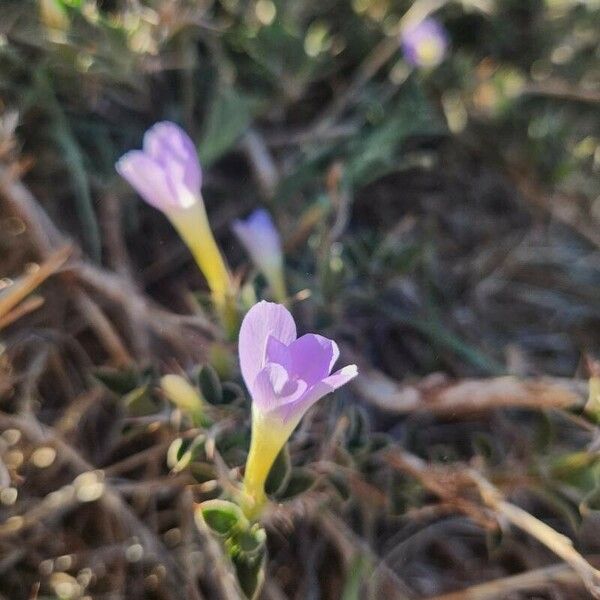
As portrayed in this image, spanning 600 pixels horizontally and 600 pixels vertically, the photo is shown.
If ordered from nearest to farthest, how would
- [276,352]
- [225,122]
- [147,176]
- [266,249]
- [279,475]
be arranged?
[276,352], [279,475], [147,176], [266,249], [225,122]

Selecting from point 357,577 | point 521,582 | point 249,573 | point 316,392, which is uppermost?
point 316,392

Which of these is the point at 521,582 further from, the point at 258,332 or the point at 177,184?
the point at 177,184

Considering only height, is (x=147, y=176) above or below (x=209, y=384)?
above

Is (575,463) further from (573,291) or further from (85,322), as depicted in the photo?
(85,322)

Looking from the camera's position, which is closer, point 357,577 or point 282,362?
point 282,362

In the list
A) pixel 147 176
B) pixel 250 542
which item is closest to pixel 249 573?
pixel 250 542


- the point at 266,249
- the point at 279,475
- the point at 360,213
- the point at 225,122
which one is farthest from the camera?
the point at 360,213
